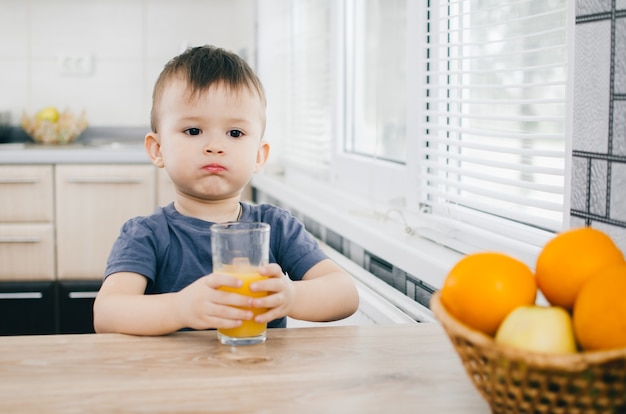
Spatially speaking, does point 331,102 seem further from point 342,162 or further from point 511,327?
point 511,327

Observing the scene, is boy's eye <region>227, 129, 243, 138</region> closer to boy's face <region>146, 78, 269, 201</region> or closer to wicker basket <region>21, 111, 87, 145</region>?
boy's face <region>146, 78, 269, 201</region>

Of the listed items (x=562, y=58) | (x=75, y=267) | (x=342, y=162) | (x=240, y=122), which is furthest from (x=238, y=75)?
(x=75, y=267)

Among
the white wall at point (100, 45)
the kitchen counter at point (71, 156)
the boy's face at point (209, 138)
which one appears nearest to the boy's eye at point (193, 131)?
the boy's face at point (209, 138)

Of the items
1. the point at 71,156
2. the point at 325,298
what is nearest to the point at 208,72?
the point at 325,298

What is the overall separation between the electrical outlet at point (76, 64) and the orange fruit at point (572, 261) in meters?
3.52

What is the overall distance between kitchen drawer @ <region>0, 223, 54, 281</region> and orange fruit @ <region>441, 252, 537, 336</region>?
2.88 metres

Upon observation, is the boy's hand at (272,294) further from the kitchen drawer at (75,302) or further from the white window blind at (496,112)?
the kitchen drawer at (75,302)

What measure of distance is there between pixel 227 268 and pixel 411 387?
274 mm

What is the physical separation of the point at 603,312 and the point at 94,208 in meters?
2.94

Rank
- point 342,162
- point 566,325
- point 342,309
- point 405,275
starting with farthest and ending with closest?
point 342,162 < point 405,275 < point 342,309 < point 566,325

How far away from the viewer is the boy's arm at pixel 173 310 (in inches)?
34.1

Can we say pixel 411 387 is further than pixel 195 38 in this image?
No

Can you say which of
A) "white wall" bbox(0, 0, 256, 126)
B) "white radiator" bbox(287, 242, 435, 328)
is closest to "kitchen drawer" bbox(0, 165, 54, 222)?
"white wall" bbox(0, 0, 256, 126)

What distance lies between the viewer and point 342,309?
3.61ft
